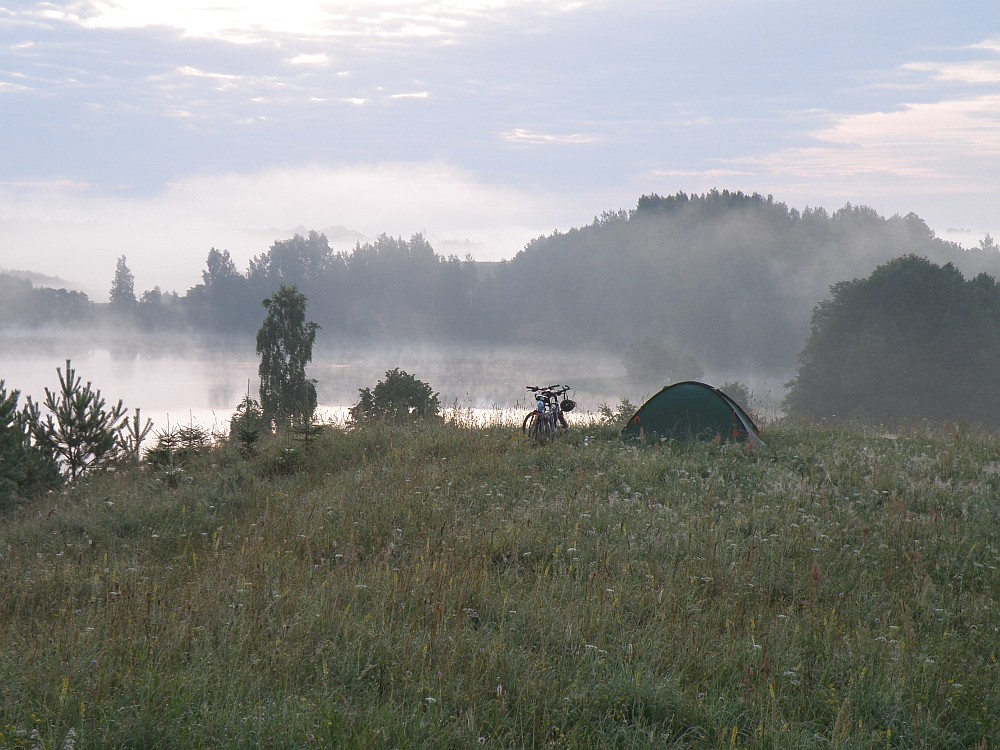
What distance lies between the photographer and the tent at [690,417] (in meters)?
13.8

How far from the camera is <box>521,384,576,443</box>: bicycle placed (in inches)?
546

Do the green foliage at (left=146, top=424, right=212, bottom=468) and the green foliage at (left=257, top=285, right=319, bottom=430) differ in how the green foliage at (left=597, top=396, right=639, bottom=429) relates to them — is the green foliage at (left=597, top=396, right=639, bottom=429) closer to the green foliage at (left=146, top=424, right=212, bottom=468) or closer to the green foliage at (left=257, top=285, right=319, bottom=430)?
the green foliage at (left=146, top=424, right=212, bottom=468)

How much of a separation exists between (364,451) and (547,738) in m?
9.41

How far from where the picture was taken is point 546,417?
14.0 metres

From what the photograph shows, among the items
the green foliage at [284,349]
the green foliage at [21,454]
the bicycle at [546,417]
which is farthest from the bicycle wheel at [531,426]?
the green foliage at [284,349]

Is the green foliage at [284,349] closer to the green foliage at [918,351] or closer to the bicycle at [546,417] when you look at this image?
the green foliage at [918,351]

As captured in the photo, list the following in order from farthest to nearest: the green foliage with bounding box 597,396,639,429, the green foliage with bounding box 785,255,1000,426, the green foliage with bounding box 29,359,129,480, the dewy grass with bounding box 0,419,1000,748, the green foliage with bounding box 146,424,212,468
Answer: the green foliage with bounding box 785,255,1000,426 → the green foliage with bounding box 29,359,129,480 → the green foliage with bounding box 597,396,639,429 → the green foliage with bounding box 146,424,212,468 → the dewy grass with bounding box 0,419,1000,748

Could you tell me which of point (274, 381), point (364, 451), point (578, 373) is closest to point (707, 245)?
point (578, 373)

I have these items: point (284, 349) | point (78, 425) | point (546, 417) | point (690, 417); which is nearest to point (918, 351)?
point (284, 349)

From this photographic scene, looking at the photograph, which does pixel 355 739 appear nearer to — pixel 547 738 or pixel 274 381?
pixel 547 738

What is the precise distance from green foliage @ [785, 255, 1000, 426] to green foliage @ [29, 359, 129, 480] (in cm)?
5010

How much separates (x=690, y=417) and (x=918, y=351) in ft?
161

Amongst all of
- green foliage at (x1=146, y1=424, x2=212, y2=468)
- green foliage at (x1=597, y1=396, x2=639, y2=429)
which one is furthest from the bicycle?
green foliage at (x1=146, y1=424, x2=212, y2=468)

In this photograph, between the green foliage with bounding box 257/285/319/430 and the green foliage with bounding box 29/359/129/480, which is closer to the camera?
the green foliage with bounding box 29/359/129/480
